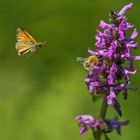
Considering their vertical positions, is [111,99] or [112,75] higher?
[112,75]

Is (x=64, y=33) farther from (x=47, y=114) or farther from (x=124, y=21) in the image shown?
(x=124, y=21)

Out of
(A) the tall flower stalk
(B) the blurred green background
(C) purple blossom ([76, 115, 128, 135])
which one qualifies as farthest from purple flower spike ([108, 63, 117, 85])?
(B) the blurred green background

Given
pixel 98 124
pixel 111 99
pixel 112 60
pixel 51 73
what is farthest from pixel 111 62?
pixel 51 73

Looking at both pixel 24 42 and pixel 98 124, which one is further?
pixel 24 42

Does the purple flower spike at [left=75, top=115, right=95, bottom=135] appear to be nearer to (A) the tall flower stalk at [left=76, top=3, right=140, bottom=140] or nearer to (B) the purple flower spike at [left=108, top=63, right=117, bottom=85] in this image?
(A) the tall flower stalk at [left=76, top=3, right=140, bottom=140]

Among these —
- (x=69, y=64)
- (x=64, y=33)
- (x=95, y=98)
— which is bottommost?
(x=95, y=98)

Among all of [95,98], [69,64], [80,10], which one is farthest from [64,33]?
[95,98]

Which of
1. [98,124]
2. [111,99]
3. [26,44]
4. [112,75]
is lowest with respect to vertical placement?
[98,124]

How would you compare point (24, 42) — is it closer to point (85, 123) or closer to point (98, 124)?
point (85, 123)

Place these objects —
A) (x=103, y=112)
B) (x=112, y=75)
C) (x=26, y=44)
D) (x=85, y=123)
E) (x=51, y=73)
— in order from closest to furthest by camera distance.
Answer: (x=112, y=75) → (x=103, y=112) → (x=85, y=123) → (x=26, y=44) → (x=51, y=73)
